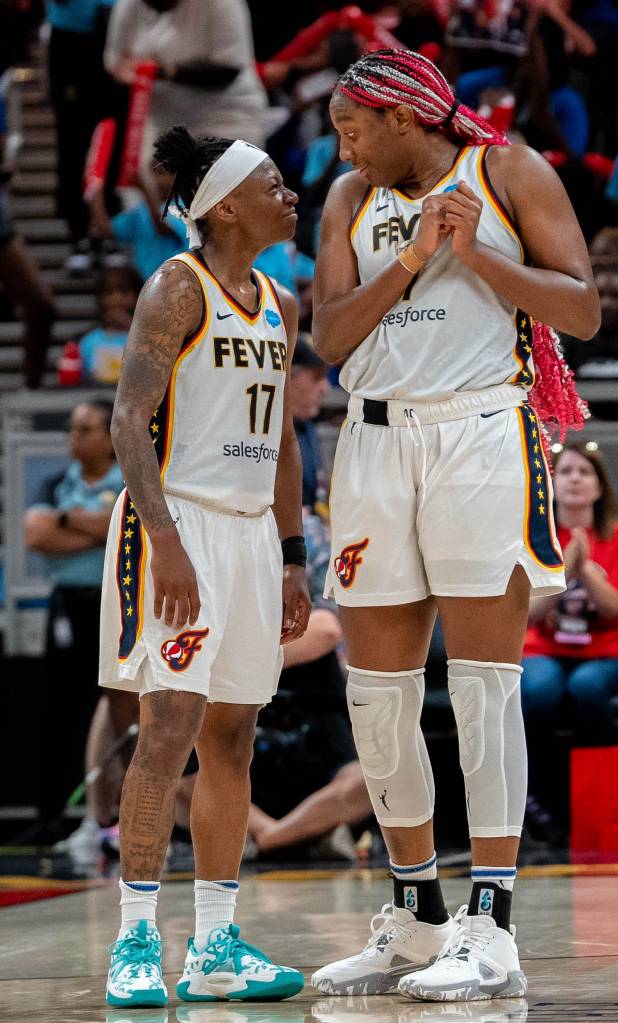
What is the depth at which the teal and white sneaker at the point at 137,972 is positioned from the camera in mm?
2979

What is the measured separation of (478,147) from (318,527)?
2.89 metres

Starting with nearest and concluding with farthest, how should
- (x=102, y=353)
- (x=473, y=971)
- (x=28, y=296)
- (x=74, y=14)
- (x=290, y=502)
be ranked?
1. (x=473, y=971)
2. (x=290, y=502)
3. (x=102, y=353)
4. (x=28, y=296)
5. (x=74, y=14)

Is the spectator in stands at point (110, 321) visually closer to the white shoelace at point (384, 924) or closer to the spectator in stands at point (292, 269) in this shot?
the spectator in stands at point (292, 269)

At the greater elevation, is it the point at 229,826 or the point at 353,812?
the point at 229,826

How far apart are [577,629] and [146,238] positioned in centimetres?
412

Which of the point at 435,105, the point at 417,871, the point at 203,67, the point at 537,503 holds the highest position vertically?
the point at 435,105

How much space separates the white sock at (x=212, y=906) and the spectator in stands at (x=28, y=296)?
6399mm

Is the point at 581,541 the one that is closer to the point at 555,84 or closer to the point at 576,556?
the point at 576,556

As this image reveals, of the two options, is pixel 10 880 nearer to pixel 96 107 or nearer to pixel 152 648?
pixel 152 648

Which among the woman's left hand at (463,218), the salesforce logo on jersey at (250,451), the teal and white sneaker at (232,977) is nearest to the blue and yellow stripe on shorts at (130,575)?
the salesforce logo on jersey at (250,451)

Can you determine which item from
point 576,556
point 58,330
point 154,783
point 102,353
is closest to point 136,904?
point 154,783

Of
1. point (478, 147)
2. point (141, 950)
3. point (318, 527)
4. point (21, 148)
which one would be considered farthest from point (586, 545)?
point (21, 148)

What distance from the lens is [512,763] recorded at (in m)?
3.11

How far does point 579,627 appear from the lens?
20.3ft
